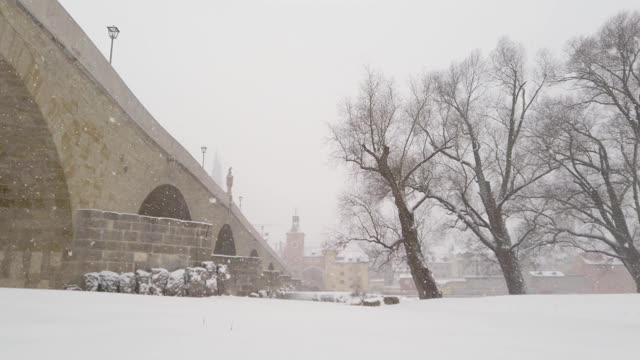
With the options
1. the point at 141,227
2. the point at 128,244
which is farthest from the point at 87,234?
the point at 141,227

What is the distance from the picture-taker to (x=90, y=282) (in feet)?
27.4

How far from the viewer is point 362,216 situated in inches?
774

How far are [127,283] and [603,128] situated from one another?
16846 mm

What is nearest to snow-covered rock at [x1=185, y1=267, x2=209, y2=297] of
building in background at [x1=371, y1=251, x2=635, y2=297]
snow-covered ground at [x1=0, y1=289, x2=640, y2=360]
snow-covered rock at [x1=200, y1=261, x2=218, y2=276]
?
snow-covered rock at [x1=200, y1=261, x2=218, y2=276]

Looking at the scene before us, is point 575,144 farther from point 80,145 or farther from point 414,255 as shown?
point 80,145

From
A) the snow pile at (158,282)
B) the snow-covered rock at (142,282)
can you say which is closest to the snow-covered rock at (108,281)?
the snow pile at (158,282)

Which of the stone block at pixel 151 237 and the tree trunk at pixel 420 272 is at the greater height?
the stone block at pixel 151 237

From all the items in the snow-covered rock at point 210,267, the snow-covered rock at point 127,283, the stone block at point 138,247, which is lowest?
the snow-covered rock at point 127,283

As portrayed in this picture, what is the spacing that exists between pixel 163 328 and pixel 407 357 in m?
2.35

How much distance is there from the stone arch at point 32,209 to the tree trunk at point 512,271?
13.9 metres

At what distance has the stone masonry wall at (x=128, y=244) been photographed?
865cm

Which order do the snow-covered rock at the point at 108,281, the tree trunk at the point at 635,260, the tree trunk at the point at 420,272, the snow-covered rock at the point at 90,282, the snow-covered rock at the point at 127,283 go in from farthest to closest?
the tree trunk at the point at 635,260
the tree trunk at the point at 420,272
the snow-covered rock at the point at 127,283
the snow-covered rock at the point at 108,281
the snow-covered rock at the point at 90,282

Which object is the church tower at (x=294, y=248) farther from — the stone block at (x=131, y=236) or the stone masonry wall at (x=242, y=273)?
the stone block at (x=131, y=236)

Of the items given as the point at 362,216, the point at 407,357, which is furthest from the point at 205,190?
the point at 407,357
